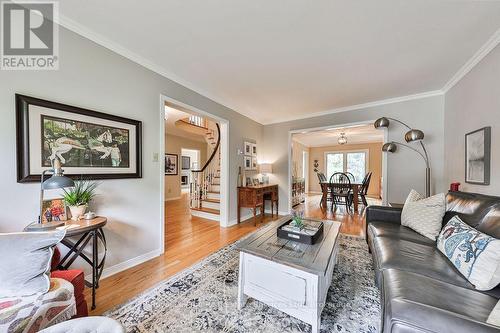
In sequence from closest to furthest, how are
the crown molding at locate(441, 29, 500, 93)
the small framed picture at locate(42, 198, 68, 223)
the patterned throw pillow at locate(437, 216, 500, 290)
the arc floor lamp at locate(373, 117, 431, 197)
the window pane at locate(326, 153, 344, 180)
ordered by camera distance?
1. the patterned throw pillow at locate(437, 216, 500, 290)
2. the small framed picture at locate(42, 198, 68, 223)
3. the crown molding at locate(441, 29, 500, 93)
4. the arc floor lamp at locate(373, 117, 431, 197)
5. the window pane at locate(326, 153, 344, 180)

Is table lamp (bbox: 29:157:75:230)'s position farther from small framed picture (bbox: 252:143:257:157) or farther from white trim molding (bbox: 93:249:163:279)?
small framed picture (bbox: 252:143:257:157)

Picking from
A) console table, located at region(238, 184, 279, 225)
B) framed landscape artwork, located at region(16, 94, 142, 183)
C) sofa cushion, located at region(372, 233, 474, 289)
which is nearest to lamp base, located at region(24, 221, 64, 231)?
framed landscape artwork, located at region(16, 94, 142, 183)

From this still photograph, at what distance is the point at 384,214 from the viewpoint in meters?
2.35

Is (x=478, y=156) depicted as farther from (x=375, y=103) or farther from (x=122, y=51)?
(x=122, y=51)

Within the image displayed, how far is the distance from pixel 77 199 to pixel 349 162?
8.82 m

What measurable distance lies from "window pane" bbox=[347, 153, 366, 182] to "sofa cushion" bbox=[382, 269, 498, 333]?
7.67 m

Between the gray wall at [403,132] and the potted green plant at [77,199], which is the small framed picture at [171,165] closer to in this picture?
the potted green plant at [77,199]

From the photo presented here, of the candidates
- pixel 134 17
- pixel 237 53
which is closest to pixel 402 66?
pixel 237 53

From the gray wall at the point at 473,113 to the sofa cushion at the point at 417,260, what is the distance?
46.6 inches

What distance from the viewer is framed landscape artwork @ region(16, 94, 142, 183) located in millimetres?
1498

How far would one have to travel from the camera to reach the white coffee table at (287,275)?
1251 millimetres

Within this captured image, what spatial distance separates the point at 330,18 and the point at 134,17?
5.56ft

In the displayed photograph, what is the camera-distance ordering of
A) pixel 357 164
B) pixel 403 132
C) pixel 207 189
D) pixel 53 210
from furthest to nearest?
pixel 357 164 → pixel 207 189 → pixel 403 132 → pixel 53 210

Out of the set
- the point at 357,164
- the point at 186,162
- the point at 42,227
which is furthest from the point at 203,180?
the point at 357,164
